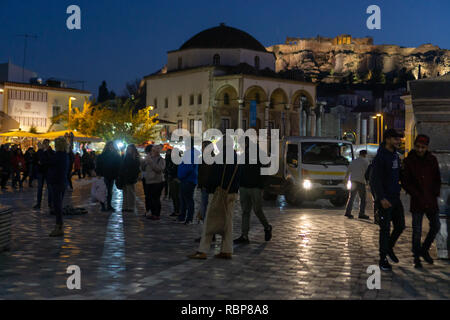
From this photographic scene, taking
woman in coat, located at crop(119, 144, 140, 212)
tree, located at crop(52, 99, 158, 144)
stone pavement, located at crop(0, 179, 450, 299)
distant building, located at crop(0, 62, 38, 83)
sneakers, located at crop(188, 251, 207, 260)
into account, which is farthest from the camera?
distant building, located at crop(0, 62, 38, 83)

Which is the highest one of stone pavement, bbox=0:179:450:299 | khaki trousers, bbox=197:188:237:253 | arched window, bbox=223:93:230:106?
arched window, bbox=223:93:230:106

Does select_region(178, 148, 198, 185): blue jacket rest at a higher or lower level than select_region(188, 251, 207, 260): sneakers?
higher

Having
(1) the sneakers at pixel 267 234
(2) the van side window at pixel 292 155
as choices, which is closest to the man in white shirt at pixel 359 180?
(2) the van side window at pixel 292 155

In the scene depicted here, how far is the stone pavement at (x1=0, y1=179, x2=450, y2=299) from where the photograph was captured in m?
6.96

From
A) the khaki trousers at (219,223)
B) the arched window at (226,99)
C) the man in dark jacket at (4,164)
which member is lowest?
the khaki trousers at (219,223)

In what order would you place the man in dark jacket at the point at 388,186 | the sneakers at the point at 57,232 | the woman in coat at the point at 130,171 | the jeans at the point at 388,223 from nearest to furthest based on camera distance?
1. the jeans at the point at 388,223
2. the man in dark jacket at the point at 388,186
3. the sneakers at the point at 57,232
4. the woman in coat at the point at 130,171

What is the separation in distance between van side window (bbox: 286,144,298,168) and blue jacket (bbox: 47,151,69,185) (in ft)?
29.7

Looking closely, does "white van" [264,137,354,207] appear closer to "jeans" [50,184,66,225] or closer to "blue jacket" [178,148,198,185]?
"blue jacket" [178,148,198,185]

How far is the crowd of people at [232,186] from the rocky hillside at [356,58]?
6138 inches

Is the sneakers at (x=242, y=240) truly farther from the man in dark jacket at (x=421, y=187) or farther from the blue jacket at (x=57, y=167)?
the blue jacket at (x=57, y=167)

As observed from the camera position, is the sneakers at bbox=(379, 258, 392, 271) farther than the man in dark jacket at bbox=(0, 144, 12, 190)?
No

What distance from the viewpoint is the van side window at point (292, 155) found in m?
19.6

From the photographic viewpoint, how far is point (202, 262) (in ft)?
29.2

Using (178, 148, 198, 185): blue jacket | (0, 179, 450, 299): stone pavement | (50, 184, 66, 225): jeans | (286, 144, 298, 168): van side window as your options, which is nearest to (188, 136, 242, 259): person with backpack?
(0, 179, 450, 299): stone pavement
